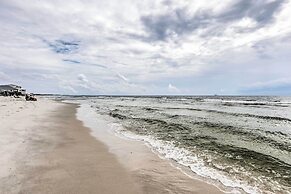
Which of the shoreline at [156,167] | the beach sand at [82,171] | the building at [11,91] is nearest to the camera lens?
the beach sand at [82,171]

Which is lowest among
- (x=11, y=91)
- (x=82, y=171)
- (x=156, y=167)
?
(x=156, y=167)

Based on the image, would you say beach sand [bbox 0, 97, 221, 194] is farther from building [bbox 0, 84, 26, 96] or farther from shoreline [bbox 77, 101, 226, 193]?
building [bbox 0, 84, 26, 96]

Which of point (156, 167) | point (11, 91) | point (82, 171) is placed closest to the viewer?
point (82, 171)

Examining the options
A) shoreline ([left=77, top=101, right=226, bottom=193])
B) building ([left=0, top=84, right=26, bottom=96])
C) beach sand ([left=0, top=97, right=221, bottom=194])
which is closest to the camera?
beach sand ([left=0, top=97, right=221, bottom=194])

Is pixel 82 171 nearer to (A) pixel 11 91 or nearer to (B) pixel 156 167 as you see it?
(B) pixel 156 167

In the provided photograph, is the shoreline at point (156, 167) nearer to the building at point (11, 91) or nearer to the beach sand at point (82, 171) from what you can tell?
the beach sand at point (82, 171)

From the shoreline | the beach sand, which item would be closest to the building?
the beach sand

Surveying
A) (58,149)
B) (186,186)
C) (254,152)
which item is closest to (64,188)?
(186,186)

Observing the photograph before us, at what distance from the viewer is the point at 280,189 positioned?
8148 mm

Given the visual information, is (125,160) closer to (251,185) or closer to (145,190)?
(145,190)

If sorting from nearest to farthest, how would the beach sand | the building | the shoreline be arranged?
the beach sand < the shoreline < the building

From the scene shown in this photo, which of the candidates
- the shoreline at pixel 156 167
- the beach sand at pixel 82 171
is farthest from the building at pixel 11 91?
the shoreline at pixel 156 167

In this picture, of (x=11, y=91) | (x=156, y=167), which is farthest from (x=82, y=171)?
(x=11, y=91)

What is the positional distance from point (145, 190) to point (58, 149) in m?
6.03
